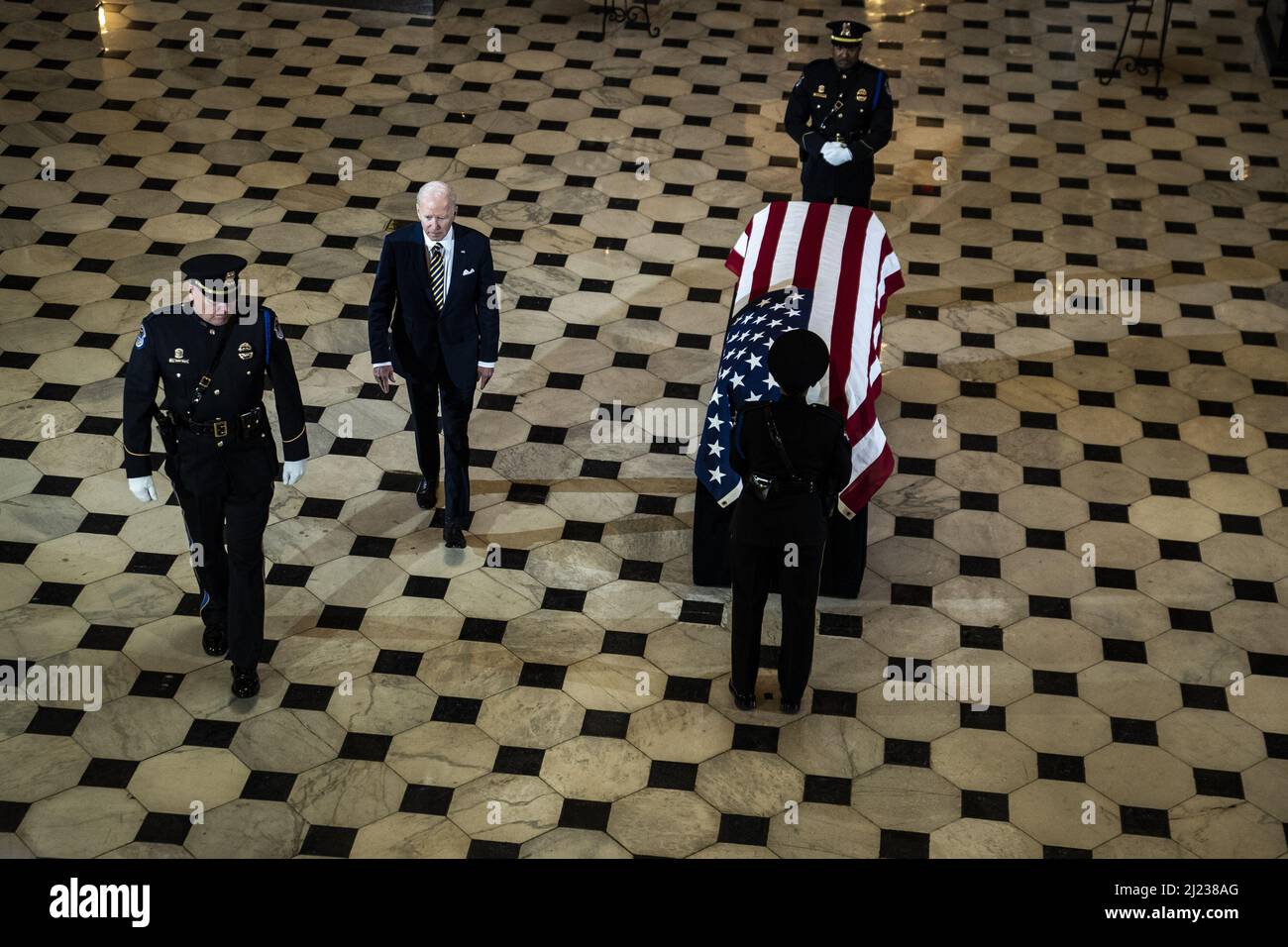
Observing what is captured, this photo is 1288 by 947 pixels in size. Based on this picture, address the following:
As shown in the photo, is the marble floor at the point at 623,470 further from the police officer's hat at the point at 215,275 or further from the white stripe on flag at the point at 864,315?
the police officer's hat at the point at 215,275

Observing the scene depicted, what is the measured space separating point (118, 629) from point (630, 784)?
2175 mm

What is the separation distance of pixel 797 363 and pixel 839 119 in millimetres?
2788

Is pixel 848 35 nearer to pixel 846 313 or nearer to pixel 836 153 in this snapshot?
pixel 836 153

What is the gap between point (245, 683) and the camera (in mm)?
5801

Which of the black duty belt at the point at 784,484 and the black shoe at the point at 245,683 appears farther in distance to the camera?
the black shoe at the point at 245,683

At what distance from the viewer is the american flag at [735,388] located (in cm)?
587

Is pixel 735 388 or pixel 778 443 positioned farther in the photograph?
pixel 735 388

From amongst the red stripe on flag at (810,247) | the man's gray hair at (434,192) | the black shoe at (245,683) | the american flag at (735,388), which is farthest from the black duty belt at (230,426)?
the red stripe on flag at (810,247)

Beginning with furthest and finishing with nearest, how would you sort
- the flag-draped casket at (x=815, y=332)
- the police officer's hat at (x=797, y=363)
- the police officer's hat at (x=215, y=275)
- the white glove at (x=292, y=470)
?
1. the flag-draped casket at (x=815, y=332)
2. the white glove at (x=292, y=470)
3. the police officer's hat at (x=797, y=363)
4. the police officer's hat at (x=215, y=275)

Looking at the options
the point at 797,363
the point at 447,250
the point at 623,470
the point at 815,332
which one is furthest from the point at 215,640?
the point at 815,332

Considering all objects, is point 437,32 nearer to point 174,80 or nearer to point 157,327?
point 174,80

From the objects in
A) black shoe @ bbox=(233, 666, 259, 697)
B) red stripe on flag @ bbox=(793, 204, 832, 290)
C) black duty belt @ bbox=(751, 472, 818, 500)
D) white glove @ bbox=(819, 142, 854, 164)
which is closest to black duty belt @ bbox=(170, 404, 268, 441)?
black shoe @ bbox=(233, 666, 259, 697)

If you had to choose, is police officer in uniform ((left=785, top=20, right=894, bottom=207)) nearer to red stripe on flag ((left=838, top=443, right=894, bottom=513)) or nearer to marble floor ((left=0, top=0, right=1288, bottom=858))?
marble floor ((left=0, top=0, right=1288, bottom=858))

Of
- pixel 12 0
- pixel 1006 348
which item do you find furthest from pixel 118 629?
pixel 12 0
